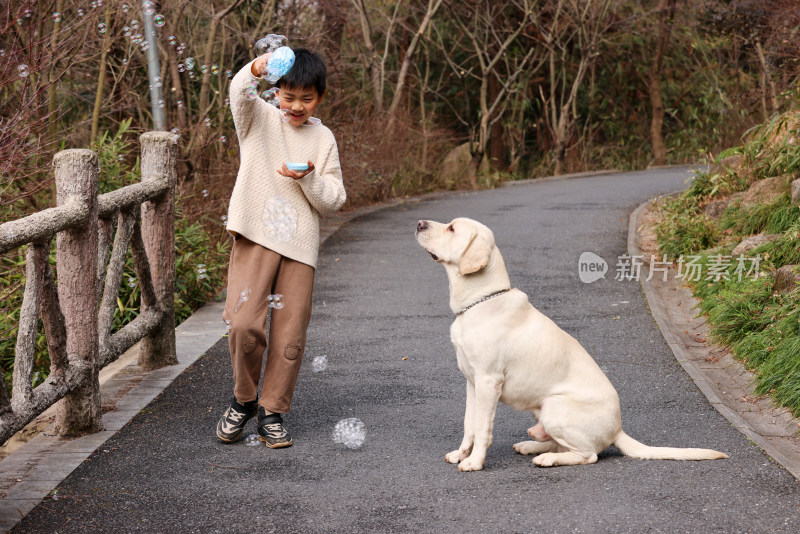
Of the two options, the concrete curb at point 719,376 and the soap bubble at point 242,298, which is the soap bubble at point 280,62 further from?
the concrete curb at point 719,376

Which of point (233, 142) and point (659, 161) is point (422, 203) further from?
point (659, 161)

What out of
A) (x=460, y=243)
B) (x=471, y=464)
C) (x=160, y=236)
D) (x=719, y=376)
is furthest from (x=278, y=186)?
(x=719, y=376)

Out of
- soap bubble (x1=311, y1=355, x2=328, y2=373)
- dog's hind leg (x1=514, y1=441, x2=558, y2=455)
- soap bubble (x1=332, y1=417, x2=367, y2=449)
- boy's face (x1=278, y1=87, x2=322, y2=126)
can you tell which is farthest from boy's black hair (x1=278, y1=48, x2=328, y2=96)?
soap bubble (x1=311, y1=355, x2=328, y2=373)

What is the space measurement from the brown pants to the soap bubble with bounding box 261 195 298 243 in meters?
0.10

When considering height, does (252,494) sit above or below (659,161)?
above

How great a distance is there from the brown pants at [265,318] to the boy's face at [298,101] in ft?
2.25

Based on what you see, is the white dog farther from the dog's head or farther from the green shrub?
the green shrub

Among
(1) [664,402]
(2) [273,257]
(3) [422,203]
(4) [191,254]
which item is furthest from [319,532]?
(3) [422,203]

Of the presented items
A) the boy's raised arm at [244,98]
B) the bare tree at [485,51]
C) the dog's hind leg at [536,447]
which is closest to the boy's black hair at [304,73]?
the boy's raised arm at [244,98]

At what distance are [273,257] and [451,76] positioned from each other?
1993cm

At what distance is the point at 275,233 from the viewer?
4723 millimetres

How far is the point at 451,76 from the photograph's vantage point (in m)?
24.0

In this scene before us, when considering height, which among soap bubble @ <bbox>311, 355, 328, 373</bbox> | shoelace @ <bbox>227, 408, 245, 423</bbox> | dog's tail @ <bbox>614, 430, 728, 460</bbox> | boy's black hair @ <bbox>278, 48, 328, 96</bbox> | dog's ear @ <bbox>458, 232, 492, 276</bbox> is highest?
boy's black hair @ <bbox>278, 48, 328, 96</bbox>

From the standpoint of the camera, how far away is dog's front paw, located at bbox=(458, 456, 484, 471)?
4.37 m
